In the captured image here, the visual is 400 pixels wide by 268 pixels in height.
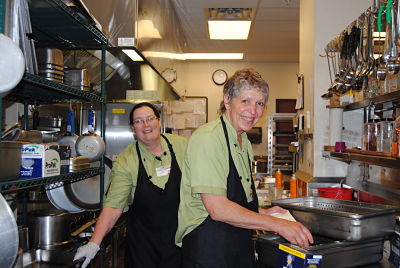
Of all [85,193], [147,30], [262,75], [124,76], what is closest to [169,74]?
[124,76]

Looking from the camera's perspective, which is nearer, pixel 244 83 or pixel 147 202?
pixel 244 83

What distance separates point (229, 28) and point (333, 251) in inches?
162

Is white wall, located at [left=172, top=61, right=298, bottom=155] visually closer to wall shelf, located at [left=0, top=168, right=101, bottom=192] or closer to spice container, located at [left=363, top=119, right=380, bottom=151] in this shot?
spice container, located at [left=363, top=119, right=380, bottom=151]

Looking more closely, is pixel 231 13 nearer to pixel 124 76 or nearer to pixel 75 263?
pixel 124 76

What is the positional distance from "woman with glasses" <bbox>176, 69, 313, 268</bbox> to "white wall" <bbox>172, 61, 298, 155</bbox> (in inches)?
246

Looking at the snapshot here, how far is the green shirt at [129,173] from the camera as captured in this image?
91.7 inches

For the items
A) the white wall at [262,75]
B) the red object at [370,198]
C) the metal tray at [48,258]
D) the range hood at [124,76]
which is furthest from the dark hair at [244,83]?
the white wall at [262,75]

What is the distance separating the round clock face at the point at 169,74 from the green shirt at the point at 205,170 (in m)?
2.09

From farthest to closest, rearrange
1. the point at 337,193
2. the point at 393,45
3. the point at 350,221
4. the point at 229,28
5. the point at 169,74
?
1. the point at 229,28
2. the point at 169,74
3. the point at 337,193
4. the point at 393,45
5. the point at 350,221

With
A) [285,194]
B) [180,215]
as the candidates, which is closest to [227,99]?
[180,215]

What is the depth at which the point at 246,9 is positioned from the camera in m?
4.70

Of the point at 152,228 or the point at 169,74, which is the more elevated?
the point at 169,74

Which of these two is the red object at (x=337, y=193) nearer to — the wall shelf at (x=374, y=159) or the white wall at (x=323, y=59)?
the wall shelf at (x=374, y=159)

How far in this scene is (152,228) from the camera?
246cm
